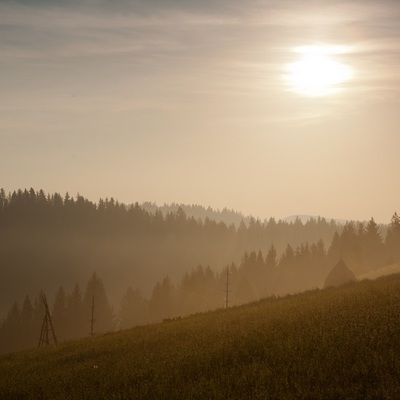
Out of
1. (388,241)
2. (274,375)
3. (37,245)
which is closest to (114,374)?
(274,375)

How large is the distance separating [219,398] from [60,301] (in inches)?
3227

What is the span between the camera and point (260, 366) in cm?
1187

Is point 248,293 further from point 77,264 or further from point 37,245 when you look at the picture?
point 37,245

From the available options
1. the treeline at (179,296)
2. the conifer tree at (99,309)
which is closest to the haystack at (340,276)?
the treeline at (179,296)

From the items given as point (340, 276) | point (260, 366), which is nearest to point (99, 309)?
point (340, 276)

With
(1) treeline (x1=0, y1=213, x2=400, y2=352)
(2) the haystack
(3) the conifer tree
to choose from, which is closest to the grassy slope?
(2) the haystack

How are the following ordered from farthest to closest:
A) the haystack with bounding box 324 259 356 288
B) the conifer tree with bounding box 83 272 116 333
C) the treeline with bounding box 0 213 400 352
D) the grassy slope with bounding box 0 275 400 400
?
1. the conifer tree with bounding box 83 272 116 333
2. the treeline with bounding box 0 213 400 352
3. the haystack with bounding box 324 259 356 288
4. the grassy slope with bounding box 0 275 400 400

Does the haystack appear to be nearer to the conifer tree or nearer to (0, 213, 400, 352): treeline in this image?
(0, 213, 400, 352): treeline

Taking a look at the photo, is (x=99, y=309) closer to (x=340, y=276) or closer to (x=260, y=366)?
(x=340, y=276)

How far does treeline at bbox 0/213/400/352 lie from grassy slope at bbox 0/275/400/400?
58.5m

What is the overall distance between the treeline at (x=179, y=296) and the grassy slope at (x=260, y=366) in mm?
58478

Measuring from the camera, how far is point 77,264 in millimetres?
179125

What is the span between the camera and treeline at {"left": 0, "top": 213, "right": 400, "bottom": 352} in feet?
277

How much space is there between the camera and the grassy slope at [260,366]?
10.0 meters
